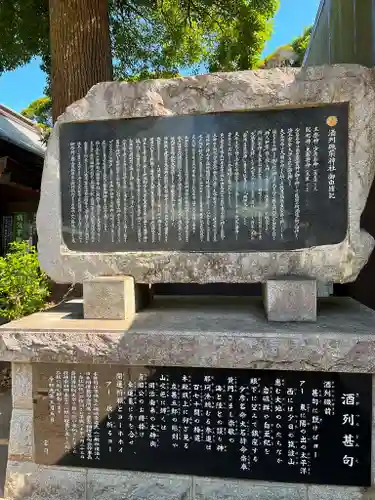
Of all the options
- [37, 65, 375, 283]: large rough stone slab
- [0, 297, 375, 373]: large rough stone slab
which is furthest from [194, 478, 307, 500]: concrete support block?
[37, 65, 375, 283]: large rough stone slab

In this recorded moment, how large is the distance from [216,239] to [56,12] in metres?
3.82

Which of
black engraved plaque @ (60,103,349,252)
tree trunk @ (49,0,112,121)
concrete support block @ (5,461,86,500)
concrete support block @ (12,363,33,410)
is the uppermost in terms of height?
tree trunk @ (49,0,112,121)

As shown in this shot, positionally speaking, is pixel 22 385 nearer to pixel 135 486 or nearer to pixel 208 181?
pixel 135 486

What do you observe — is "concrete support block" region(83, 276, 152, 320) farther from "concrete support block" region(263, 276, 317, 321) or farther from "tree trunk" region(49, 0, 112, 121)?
"tree trunk" region(49, 0, 112, 121)

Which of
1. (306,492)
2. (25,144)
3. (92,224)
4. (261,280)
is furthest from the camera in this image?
(25,144)

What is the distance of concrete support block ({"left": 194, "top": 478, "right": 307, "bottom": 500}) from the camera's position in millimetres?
2475

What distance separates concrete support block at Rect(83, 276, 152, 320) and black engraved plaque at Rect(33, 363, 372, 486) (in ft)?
1.28

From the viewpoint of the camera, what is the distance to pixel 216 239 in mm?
2895

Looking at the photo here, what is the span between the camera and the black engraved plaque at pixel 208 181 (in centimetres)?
276

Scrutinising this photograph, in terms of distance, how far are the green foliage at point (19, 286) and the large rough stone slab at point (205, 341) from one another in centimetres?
188

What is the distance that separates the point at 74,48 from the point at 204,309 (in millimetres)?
3660

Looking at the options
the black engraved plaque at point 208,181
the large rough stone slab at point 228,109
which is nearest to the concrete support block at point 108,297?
the large rough stone slab at point 228,109

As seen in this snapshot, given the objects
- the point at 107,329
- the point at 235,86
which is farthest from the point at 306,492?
the point at 235,86

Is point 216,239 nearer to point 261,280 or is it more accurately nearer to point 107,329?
point 261,280
